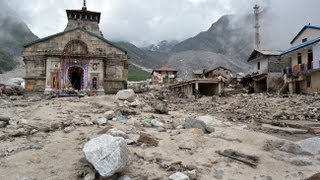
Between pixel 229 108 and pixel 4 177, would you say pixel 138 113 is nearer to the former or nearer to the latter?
pixel 4 177

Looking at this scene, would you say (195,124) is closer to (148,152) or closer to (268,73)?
(148,152)

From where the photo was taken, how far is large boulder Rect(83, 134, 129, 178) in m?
6.07

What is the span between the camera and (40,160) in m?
7.29

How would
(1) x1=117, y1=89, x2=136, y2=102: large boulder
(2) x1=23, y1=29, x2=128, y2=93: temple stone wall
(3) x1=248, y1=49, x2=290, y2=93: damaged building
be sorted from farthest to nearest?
(3) x1=248, y1=49, x2=290, y2=93: damaged building, (2) x1=23, y1=29, x2=128, y2=93: temple stone wall, (1) x1=117, y1=89, x2=136, y2=102: large boulder

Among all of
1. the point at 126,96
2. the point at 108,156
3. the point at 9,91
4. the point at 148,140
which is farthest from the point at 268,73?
the point at 108,156

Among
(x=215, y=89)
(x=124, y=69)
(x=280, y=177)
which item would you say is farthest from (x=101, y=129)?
(x=215, y=89)

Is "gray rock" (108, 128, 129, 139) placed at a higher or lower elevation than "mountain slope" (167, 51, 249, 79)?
lower

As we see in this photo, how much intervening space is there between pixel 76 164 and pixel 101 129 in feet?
9.00

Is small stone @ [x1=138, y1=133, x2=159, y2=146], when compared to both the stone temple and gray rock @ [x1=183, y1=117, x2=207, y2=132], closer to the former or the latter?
gray rock @ [x1=183, y1=117, x2=207, y2=132]

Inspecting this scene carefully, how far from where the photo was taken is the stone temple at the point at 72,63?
26.7 meters

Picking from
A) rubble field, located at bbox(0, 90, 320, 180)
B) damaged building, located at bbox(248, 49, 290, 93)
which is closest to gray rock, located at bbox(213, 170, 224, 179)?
rubble field, located at bbox(0, 90, 320, 180)

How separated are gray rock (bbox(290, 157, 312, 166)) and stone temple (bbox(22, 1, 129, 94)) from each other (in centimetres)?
2061

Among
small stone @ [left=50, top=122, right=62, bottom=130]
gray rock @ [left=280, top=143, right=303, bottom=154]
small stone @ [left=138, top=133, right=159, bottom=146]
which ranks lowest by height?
gray rock @ [left=280, top=143, right=303, bottom=154]

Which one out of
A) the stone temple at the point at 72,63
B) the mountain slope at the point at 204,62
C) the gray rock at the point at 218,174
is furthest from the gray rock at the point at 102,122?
the mountain slope at the point at 204,62
